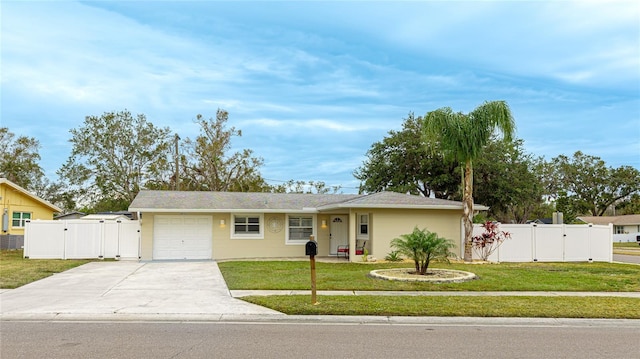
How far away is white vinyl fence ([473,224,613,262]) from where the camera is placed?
73.2 ft

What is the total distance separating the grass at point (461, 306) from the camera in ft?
32.6

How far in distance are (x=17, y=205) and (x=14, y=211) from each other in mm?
382

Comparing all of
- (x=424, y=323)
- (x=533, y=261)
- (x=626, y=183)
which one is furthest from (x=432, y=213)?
(x=626, y=183)

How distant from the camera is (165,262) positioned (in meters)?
21.8

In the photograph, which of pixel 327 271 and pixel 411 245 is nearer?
pixel 411 245

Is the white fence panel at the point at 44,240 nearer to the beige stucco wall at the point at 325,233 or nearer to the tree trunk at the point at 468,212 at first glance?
the beige stucco wall at the point at 325,233

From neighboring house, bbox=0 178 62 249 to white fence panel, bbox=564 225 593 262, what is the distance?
28.0 metres

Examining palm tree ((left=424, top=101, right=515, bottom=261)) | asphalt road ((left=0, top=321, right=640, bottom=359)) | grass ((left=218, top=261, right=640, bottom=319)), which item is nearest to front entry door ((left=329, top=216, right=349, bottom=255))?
grass ((left=218, top=261, right=640, bottom=319))

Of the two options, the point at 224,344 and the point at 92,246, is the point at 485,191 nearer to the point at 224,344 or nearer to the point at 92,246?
the point at 92,246

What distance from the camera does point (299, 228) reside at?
82.3ft

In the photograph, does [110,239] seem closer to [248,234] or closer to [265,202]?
[248,234]

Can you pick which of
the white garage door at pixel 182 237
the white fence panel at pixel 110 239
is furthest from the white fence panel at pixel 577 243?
the white fence panel at pixel 110 239

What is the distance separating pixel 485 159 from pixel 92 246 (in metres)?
25.3

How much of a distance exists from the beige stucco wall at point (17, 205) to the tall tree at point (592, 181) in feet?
189
